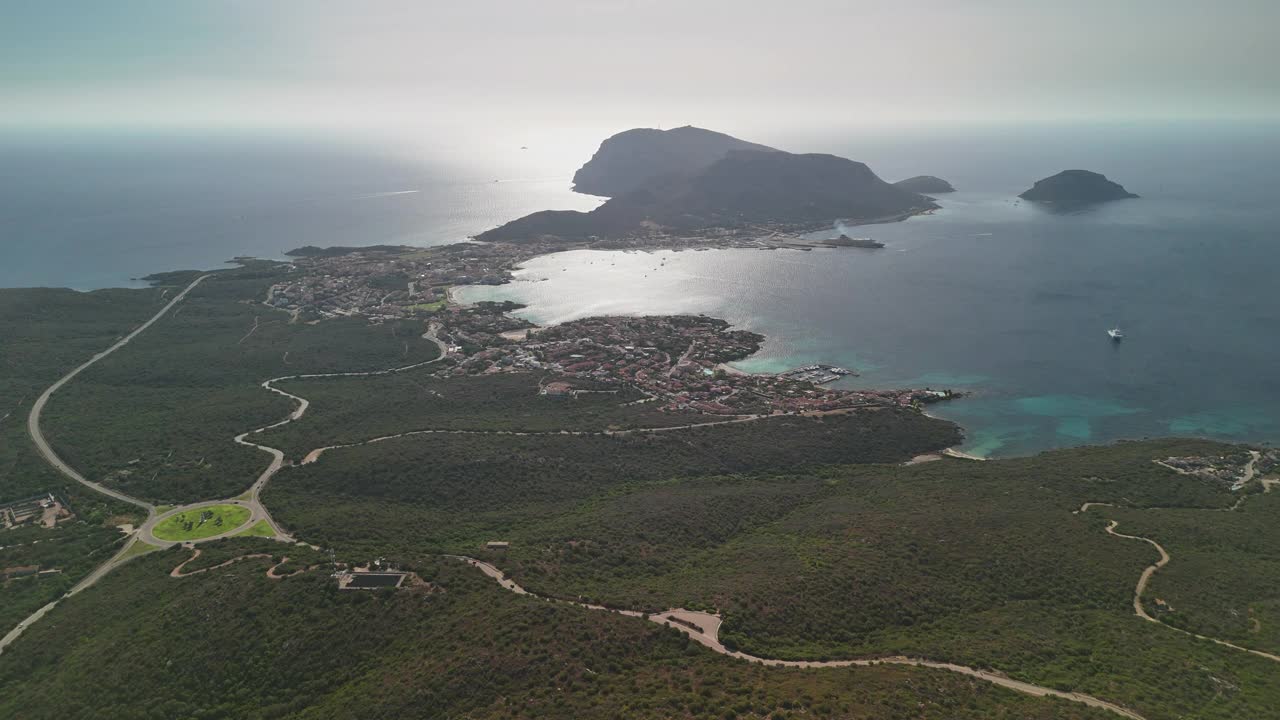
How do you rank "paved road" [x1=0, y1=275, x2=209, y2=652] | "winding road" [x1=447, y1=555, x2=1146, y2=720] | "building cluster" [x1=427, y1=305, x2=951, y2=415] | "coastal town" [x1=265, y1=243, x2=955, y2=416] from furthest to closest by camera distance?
"coastal town" [x1=265, y1=243, x2=955, y2=416]
"building cluster" [x1=427, y1=305, x2=951, y2=415]
"paved road" [x1=0, y1=275, x2=209, y2=652]
"winding road" [x1=447, y1=555, x2=1146, y2=720]

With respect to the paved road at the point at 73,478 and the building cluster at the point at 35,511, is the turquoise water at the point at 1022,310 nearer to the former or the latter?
the paved road at the point at 73,478

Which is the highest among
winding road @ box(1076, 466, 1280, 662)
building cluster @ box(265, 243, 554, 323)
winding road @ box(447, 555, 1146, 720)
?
building cluster @ box(265, 243, 554, 323)

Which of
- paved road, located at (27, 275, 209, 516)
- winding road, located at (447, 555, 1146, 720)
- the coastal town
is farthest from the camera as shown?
the coastal town

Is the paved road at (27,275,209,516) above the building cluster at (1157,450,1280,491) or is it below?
above

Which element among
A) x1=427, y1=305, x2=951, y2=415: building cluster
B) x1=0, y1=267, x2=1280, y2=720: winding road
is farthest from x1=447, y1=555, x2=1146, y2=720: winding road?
x1=427, y1=305, x2=951, y2=415: building cluster

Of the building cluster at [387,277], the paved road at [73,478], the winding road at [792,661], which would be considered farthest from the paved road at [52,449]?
the winding road at [792,661]

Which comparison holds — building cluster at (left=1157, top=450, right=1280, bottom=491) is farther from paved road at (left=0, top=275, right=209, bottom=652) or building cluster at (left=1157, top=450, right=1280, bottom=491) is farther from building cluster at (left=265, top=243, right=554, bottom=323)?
building cluster at (left=265, top=243, right=554, bottom=323)

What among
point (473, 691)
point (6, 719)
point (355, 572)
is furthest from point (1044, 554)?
point (6, 719)

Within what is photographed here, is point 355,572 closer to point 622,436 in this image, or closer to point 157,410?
point 622,436

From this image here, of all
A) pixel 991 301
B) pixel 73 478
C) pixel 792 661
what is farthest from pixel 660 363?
pixel 991 301
